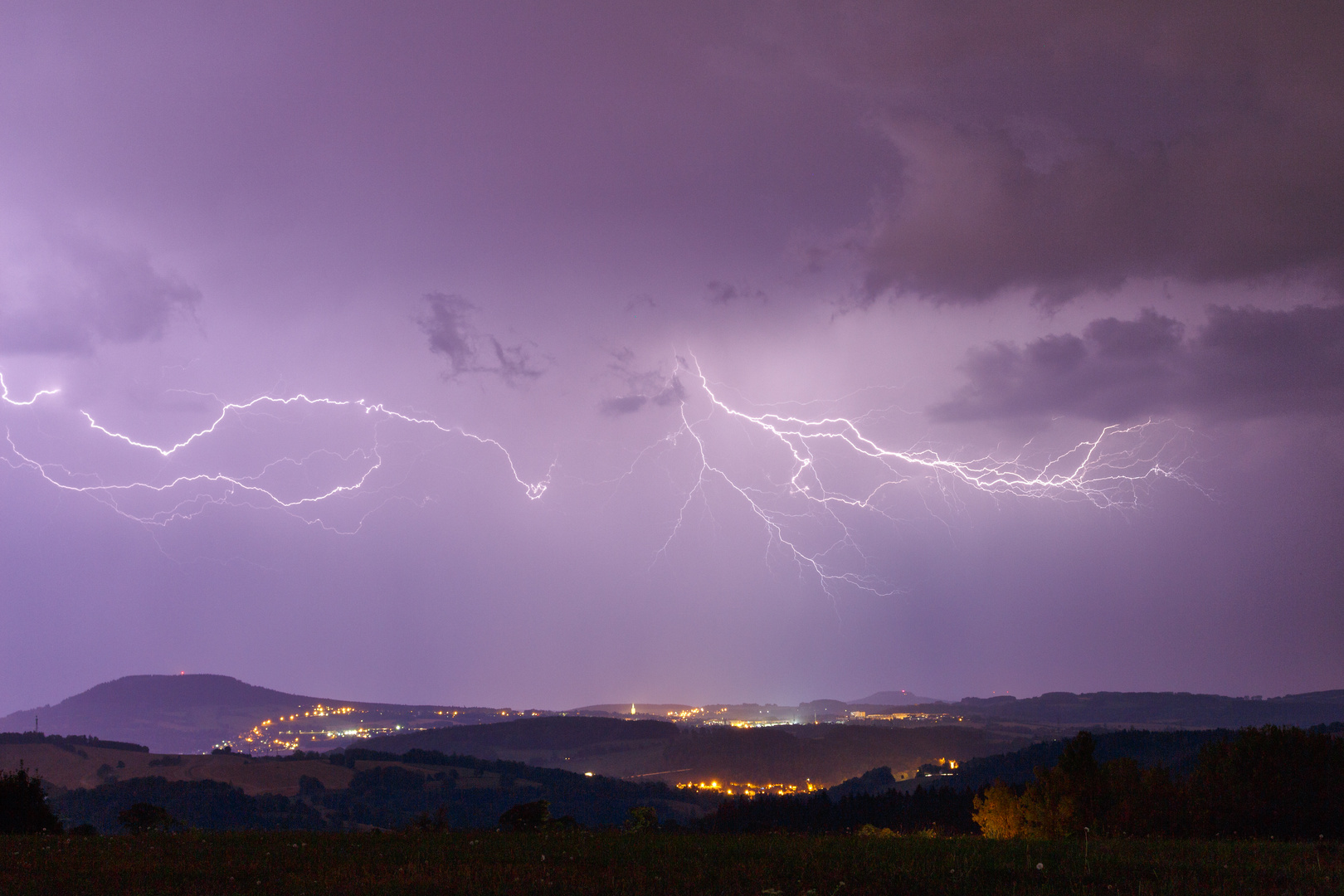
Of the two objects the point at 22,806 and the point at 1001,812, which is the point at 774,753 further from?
the point at 22,806

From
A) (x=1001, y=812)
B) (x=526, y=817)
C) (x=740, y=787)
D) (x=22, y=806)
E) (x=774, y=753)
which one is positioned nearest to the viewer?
(x=526, y=817)

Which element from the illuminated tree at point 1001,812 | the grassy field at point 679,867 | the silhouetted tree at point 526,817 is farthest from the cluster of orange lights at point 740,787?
the grassy field at point 679,867

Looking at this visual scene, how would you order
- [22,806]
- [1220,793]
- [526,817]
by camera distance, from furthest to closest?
[1220,793] → [22,806] → [526,817]

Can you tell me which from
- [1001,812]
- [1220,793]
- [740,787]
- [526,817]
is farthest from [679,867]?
[740,787]

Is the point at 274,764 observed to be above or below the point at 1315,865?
below

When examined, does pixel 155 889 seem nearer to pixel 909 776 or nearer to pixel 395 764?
pixel 395 764

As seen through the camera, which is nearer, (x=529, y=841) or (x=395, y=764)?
(x=529, y=841)

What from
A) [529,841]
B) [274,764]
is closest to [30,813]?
[529,841]

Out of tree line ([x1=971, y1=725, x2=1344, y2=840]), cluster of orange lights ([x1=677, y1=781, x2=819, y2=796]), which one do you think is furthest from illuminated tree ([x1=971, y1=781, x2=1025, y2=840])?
cluster of orange lights ([x1=677, y1=781, x2=819, y2=796])
